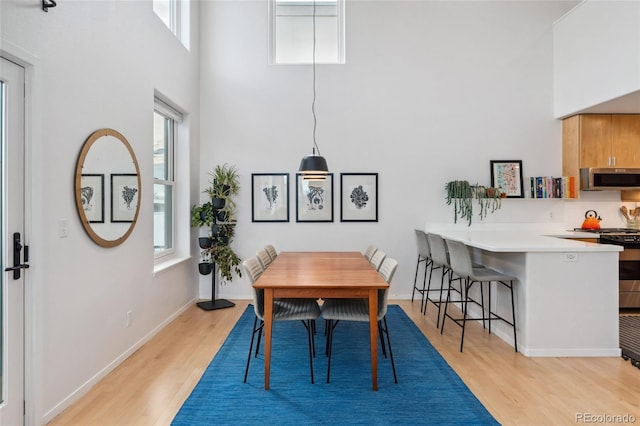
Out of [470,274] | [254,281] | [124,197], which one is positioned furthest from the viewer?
[470,274]

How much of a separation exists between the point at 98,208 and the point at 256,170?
2.59m

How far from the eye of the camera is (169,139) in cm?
474

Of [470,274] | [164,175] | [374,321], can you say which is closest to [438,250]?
[470,274]

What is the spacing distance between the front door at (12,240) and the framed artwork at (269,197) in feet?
10.4

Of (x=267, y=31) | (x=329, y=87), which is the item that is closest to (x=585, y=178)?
(x=329, y=87)

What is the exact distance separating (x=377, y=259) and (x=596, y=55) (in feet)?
11.8

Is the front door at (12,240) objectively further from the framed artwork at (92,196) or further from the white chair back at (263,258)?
the white chair back at (263,258)

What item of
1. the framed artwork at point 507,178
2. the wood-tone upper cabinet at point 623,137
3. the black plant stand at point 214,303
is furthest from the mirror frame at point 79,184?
the wood-tone upper cabinet at point 623,137

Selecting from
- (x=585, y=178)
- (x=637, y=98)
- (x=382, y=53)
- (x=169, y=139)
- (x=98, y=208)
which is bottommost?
(x=98, y=208)

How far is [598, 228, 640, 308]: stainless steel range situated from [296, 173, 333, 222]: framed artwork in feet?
11.3

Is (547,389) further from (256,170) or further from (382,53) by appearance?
(382,53)

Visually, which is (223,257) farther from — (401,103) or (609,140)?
(609,140)

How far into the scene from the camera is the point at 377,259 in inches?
142

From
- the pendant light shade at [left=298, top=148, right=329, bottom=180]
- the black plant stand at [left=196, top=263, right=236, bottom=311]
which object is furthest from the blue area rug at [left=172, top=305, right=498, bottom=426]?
the pendant light shade at [left=298, top=148, right=329, bottom=180]
